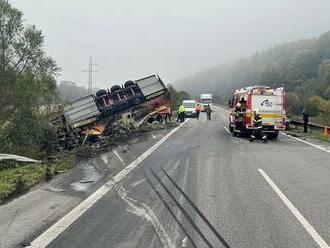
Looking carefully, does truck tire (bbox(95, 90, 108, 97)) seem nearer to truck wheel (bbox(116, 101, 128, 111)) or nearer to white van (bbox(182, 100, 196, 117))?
truck wheel (bbox(116, 101, 128, 111))

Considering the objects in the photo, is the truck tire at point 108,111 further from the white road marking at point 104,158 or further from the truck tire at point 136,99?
the white road marking at point 104,158

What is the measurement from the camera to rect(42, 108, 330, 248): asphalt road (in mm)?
6418

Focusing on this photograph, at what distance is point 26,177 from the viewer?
11531mm

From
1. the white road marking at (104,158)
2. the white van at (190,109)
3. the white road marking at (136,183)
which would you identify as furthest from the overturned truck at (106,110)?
the white van at (190,109)

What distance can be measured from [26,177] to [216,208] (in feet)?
17.2

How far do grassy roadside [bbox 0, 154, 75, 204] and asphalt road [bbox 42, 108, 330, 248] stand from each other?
1.88 metres

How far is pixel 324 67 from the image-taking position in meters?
114

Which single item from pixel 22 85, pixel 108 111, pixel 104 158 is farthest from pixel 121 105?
pixel 104 158

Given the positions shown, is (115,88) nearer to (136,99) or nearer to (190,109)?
(136,99)

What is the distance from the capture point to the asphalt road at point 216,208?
6.42m

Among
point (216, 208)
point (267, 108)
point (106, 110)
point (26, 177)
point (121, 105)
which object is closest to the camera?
point (216, 208)

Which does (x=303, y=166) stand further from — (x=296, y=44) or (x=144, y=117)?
(x=296, y=44)

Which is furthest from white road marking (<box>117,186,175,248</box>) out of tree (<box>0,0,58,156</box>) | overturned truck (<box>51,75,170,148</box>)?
overturned truck (<box>51,75,170,148</box>)

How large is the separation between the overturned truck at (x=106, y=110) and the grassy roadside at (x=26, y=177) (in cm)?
1164
